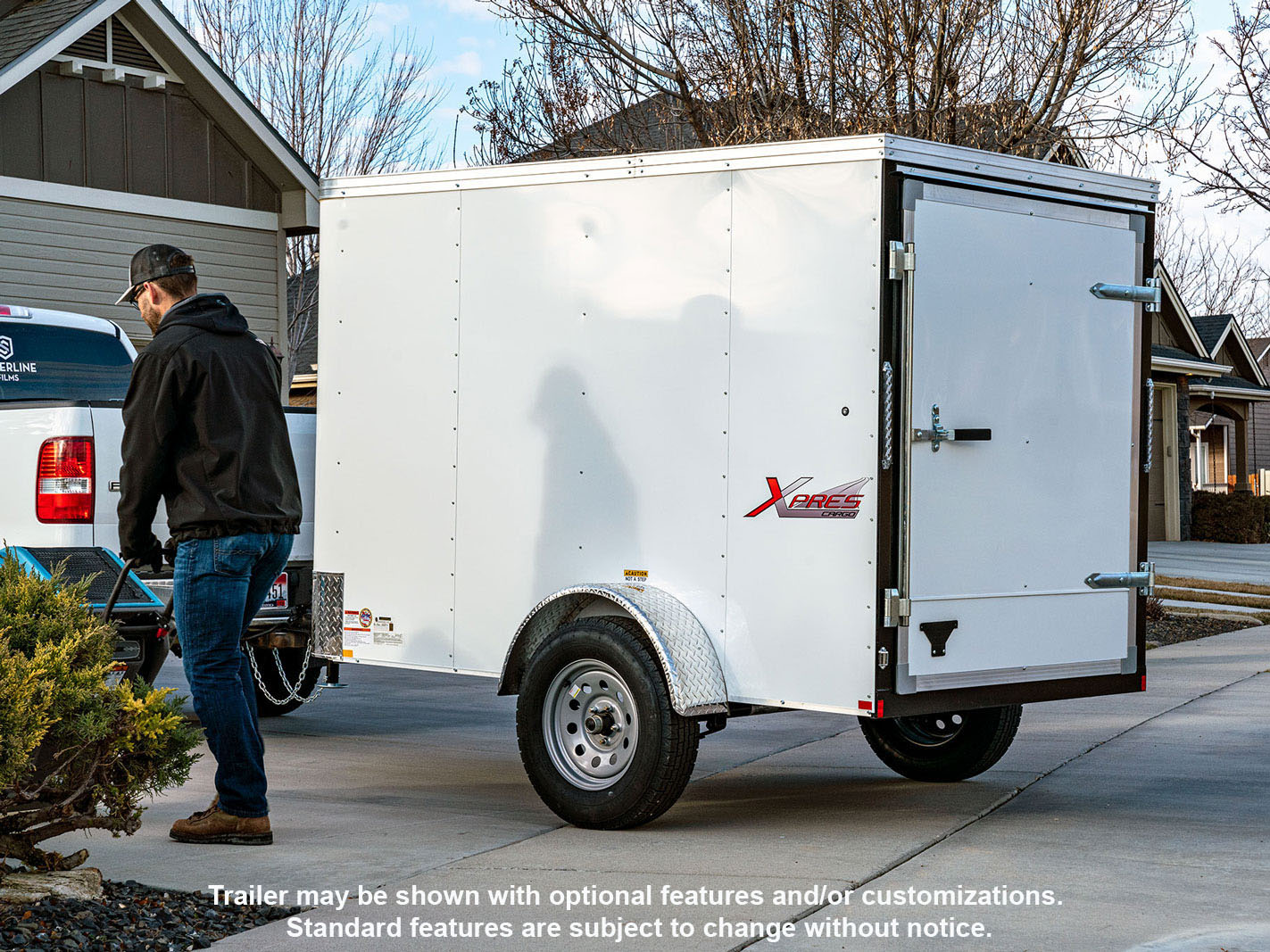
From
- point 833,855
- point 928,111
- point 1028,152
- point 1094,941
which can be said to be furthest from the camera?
point 1028,152

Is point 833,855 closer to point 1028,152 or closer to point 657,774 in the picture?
point 657,774

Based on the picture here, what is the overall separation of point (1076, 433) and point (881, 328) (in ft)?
3.95

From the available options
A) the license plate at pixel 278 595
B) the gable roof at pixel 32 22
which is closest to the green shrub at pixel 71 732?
the license plate at pixel 278 595

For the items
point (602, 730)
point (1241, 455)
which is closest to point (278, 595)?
point (602, 730)

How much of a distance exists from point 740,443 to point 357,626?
7.06ft

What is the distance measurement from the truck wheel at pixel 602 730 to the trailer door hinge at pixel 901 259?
1.75 m

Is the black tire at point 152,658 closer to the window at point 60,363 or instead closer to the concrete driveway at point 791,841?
the concrete driveway at point 791,841

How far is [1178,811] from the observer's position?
266 inches

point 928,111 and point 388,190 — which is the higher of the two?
point 928,111

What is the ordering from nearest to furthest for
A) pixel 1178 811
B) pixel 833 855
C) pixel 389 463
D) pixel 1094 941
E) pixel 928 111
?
1. pixel 1094 941
2. pixel 833 855
3. pixel 1178 811
4. pixel 389 463
5. pixel 928 111

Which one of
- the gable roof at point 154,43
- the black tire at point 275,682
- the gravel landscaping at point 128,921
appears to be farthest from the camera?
the gable roof at point 154,43

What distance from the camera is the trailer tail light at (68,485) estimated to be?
299 inches

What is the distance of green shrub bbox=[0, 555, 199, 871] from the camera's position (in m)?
4.69

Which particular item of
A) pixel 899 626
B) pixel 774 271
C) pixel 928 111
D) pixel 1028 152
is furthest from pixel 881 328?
pixel 1028 152
